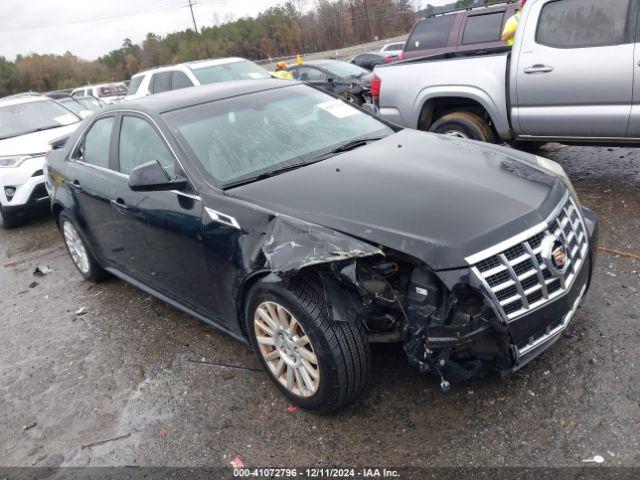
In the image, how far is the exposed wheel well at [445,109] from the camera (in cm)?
597

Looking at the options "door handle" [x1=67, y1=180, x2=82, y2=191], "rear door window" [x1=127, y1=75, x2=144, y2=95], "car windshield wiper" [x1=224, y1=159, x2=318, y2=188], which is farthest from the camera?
"rear door window" [x1=127, y1=75, x2=144, y2=95]

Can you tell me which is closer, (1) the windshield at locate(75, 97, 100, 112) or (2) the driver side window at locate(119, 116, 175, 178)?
(2) the driver side window at locate(119, 116, 175, 178)

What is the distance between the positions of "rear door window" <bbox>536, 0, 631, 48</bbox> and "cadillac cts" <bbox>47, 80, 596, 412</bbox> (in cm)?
223

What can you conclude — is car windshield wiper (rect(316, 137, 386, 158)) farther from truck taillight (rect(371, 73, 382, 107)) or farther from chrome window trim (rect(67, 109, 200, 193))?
A: truck taillight (rect(371, 73, 382, 107))

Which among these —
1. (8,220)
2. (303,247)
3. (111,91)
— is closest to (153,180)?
(303,247)

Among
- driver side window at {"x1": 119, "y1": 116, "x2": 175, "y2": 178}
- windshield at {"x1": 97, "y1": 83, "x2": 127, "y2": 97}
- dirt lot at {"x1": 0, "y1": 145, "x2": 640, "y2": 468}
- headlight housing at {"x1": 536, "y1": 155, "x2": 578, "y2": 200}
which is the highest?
windshield at {"x1": 97, "y1": 83, "x2": 127, "y2": 97}

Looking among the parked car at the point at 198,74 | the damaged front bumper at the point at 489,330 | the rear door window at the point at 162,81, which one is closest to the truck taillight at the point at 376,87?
the parked car at the point at 198,74

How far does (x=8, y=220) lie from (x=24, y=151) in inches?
39.8

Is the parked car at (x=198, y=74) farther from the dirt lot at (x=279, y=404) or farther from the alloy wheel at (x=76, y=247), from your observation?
the dirt lot at (x=279, y=404)

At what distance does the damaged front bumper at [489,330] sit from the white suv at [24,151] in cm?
656

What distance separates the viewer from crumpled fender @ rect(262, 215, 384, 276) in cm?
250

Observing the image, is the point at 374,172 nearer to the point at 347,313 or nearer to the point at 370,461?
the point at 347,313

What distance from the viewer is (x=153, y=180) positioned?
3.24 metres

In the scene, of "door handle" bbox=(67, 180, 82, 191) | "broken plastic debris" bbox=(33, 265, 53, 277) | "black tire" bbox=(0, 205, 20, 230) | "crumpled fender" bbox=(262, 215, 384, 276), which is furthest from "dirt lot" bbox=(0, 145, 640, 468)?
"black tire" bbox=(0, 205, 20, 230)
